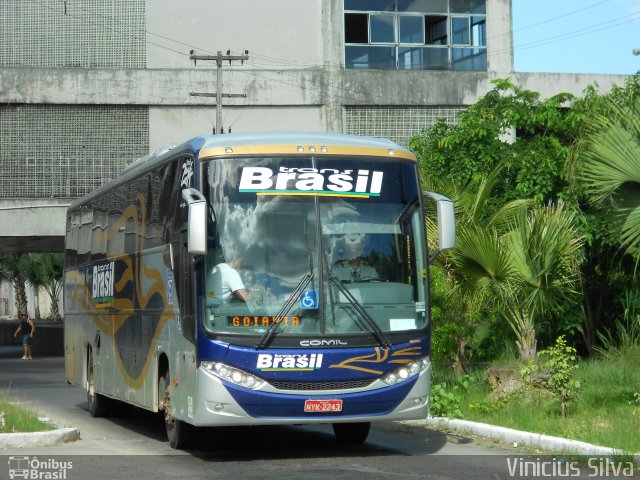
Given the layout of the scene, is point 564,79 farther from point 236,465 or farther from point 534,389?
point 236,465

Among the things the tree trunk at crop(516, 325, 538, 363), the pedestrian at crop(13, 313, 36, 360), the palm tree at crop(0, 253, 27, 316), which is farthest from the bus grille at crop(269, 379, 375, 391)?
the palm tree at crop(0, 253, 27, 316)

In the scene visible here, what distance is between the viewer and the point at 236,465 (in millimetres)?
11812

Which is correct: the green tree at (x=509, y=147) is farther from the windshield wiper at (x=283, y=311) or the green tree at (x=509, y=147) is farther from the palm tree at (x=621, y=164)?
the windshield wiper at (x=283, y=311)

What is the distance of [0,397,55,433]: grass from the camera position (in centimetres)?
1311

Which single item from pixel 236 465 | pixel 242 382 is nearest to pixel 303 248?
pixel 242 382

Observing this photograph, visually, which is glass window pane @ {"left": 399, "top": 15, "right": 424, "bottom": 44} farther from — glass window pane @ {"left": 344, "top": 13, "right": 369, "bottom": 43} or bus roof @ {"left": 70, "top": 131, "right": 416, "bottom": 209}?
bus roof @ {"left": 70, "top": 131, "right": 416, "bottom": 209}

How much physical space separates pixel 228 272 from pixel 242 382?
1118mm

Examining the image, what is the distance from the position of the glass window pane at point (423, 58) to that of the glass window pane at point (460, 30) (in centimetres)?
64

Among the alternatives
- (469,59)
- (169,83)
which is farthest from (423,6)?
(169,83)

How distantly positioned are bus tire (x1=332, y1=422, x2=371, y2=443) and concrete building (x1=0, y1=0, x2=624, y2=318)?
25.0 meters

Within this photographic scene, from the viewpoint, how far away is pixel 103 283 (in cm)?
1723

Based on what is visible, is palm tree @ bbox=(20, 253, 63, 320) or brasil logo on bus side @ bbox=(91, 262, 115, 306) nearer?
brasil logo on bus side @ bbox=(91, 262, 115, 306)

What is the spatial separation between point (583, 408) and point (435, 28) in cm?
2922

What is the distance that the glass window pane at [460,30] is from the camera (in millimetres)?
41500
